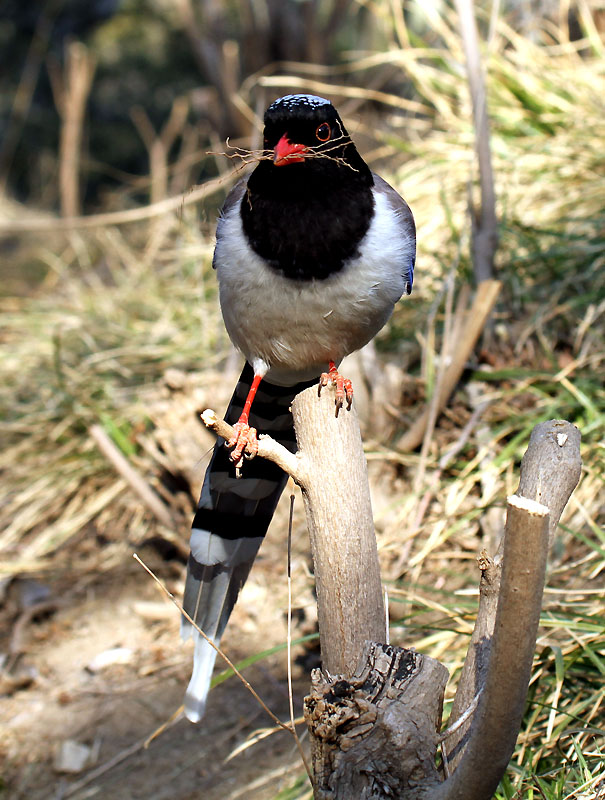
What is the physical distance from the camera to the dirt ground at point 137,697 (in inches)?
116

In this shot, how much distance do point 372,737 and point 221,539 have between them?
0.83 meters

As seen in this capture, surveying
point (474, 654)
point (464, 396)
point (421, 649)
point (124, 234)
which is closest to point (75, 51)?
point (124, 234)

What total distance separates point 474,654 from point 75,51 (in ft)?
21.6

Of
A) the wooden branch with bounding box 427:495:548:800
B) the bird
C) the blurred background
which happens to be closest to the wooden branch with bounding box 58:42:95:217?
the blurred background

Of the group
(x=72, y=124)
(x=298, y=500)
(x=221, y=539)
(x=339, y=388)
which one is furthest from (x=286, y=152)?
(x=72, y=124)

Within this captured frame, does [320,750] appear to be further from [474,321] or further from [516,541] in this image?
[474,321]

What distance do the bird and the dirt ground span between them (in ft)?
2.24

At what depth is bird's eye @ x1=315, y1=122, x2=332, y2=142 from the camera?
2227 mm

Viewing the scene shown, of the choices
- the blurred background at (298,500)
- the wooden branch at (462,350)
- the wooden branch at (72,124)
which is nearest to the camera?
the blurred background at (298,500)

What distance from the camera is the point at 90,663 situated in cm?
363

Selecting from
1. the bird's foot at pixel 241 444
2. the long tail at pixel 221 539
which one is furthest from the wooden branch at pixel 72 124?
the bird's foot at pixel 241 444

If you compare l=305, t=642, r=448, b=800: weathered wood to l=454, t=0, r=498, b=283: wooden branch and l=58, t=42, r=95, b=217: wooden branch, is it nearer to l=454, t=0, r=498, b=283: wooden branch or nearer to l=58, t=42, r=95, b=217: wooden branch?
l=454, t=0, r=498, b=283: wooden branch

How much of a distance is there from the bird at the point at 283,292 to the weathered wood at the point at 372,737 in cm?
48

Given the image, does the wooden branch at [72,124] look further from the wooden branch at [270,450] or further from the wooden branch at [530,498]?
the wooden branch at [530,498]
